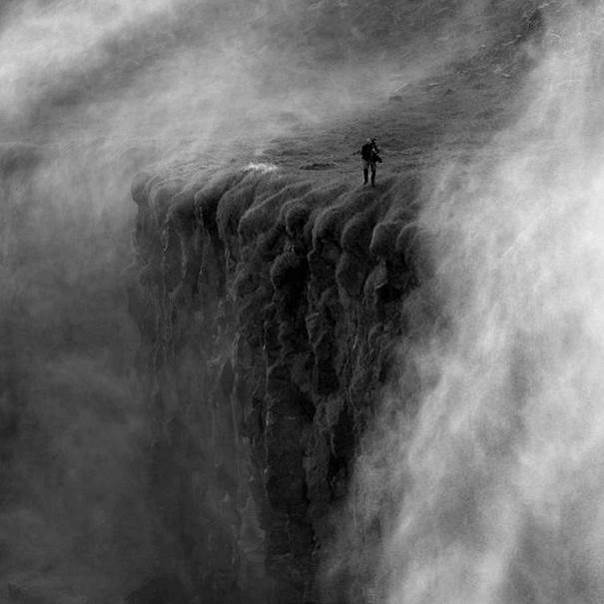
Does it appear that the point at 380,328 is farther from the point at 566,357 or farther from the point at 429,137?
the point at 429,137

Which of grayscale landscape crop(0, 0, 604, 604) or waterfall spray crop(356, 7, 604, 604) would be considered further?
grayscale landscape crop(0, 0, 604, 604)

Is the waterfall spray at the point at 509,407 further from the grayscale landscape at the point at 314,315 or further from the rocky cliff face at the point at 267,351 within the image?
the rocky cliff face at the point at 267,351

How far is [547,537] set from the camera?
29.0 metres

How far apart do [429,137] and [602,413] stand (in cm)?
2044

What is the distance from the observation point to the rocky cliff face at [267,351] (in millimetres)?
35719

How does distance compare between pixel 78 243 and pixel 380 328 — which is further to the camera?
pixel 78 243

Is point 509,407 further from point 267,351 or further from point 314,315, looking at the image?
point 267,351

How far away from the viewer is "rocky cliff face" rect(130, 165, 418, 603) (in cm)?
3572

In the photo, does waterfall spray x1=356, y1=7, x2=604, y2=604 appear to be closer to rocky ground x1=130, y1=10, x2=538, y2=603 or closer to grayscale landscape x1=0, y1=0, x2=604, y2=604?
grayscale landscape x1=0, y1=0, x2=604, y2=604

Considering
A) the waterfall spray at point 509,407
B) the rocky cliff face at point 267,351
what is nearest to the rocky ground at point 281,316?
the rocky cliff face at point 267,351

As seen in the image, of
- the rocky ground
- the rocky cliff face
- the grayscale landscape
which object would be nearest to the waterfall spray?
the grayscale landscape

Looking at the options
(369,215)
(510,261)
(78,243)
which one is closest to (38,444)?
(78,243)

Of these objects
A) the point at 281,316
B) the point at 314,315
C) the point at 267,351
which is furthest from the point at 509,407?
the point at 267,351

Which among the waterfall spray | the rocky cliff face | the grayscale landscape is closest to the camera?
the waterfall spray
